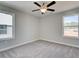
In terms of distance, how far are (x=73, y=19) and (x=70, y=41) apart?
1.47m

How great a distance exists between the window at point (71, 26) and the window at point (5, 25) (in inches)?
146

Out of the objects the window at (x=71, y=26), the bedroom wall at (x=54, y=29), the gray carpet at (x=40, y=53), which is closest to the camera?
the gray carpet at (x=40, y=53)

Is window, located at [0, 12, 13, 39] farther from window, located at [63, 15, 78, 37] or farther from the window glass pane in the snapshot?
window, located at [63, 15, 78, 37]

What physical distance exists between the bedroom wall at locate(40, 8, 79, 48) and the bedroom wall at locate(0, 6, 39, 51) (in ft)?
2.54

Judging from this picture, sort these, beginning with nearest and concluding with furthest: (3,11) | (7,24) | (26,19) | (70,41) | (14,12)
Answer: (3,11) → (7,24) → (14,12) → (70,41) → (26,19)

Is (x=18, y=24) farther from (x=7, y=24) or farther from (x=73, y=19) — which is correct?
(x=73, y=19)

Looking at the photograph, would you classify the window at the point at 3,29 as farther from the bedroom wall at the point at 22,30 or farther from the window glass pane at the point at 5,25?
the bedroom wall at the point at 22,30

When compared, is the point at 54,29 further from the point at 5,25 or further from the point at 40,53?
the point at 5,25

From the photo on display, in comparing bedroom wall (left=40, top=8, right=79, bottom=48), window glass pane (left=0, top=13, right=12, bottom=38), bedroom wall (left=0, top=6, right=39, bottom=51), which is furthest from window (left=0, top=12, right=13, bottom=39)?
bedroom wall (left=40, top=8, right=79, bottom=48)

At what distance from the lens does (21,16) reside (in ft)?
15.7

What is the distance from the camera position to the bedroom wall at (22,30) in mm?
3825

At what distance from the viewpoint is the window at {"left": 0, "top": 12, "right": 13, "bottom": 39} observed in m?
3.64

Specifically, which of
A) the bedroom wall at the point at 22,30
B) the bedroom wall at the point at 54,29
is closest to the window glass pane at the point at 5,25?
the bedroom wall at the point at 22,30

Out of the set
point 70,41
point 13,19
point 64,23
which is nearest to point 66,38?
point 70,41
